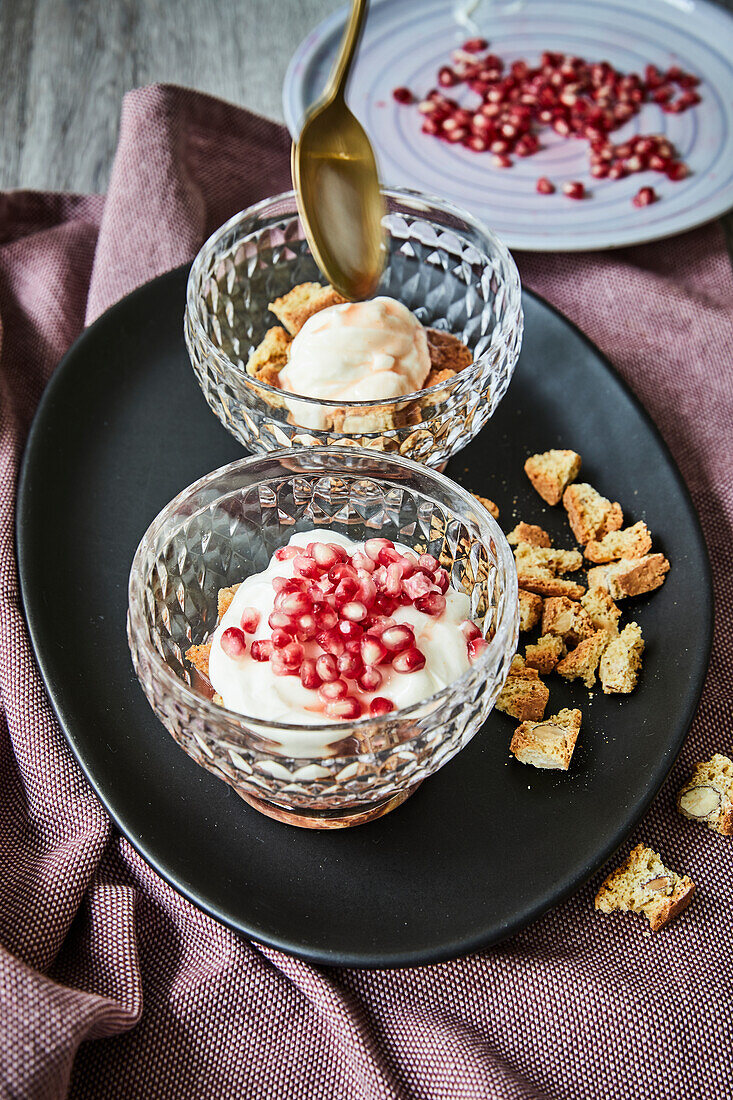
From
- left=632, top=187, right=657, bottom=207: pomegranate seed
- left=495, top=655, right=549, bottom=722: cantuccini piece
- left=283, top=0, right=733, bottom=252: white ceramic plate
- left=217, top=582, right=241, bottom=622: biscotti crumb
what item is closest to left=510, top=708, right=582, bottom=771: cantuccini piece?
left=495, top=655, right=549, bottom=722: cantuccini piece

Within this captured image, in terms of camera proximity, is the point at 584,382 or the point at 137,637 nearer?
the point at 137,637

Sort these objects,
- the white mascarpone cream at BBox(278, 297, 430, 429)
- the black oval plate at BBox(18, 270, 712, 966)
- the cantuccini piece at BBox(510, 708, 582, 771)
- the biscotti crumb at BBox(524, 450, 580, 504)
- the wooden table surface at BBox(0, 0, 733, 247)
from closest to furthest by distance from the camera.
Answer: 1. the black oval plate at BBox(18, 270, 712, 966)
2. the cantuccini piece at BBox(510, 708, 582, 771)
3. the white mascarpone cream at BBox(278, 297, 430, 429)
4. the biscotti crumb at BBox(524, 450, 580, 504)
5. the wooden table surface at BBox(0, 0, 733, 247)

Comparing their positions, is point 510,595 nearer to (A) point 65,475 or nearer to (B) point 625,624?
(B) point 625,624

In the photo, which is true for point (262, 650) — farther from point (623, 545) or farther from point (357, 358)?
point (623, 545)

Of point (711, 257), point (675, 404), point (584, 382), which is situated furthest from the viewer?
point (711, 257)

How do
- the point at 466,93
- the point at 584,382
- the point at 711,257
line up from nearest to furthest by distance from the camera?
the point at 584,382, the point at 711,257, the point at 466,93

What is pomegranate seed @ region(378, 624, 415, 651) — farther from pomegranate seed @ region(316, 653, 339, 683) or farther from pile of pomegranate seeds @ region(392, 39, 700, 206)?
pile of pomegranate seeds @ region(392, 39, 700, 206)

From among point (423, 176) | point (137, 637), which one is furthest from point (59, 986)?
point (423, 176)

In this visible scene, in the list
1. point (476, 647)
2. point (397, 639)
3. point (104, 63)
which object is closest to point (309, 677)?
point (397, 639)
